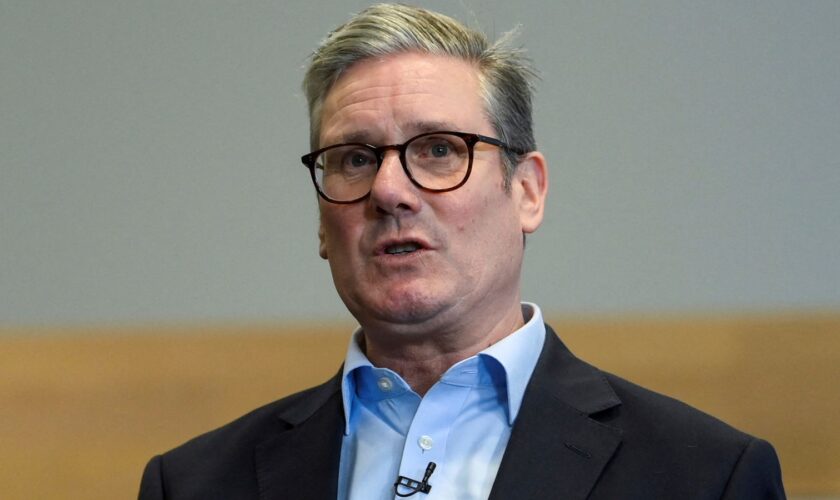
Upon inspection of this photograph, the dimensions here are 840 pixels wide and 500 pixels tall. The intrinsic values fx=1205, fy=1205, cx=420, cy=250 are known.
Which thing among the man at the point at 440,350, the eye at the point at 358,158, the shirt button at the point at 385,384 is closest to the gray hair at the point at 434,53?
the man at the point at 440,350

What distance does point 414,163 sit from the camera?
1.67 meters

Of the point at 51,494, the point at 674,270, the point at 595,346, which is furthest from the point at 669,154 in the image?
the point at 51,494

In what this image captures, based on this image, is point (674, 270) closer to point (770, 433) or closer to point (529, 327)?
point (770, 433)

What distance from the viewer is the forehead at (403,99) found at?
167 centimetres

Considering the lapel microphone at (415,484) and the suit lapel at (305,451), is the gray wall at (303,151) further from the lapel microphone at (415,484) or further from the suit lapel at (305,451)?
the lapel microphone at (415,484)

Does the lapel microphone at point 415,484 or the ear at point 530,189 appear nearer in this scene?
the lapel microphone at point 415,484

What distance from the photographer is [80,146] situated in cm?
277

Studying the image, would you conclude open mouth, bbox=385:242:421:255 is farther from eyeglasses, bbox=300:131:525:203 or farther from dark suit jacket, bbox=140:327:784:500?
dark suit jacket, bbox=140:327:784:500

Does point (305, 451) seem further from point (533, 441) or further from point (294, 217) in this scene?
point (294, 217)

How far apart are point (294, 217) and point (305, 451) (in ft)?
3.32

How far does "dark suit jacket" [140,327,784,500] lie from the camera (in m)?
A: 1.53

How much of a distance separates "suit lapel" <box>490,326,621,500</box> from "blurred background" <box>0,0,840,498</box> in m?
0.86

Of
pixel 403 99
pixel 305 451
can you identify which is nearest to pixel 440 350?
pixel 305 451

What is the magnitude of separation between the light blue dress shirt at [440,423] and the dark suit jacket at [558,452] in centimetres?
3
